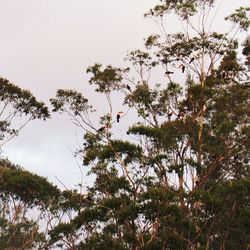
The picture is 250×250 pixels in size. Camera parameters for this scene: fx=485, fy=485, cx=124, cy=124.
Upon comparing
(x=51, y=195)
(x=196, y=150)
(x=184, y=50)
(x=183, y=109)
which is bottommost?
(x=51, y=195)

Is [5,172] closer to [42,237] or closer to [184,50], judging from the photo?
[42,237]

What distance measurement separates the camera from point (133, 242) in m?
13.1

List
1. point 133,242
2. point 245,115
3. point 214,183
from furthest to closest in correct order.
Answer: point 245,115, point 214,183, point 133,242

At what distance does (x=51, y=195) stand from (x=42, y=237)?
5.56 metres

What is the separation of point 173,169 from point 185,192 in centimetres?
86

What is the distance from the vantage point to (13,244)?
84.3 ft

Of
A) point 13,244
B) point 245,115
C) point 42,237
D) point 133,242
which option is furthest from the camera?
point 13,244

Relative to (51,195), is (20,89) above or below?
above

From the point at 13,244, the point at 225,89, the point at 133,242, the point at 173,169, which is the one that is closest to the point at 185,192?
the point at 173,169

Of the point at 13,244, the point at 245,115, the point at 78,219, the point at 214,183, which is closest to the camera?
the point at 78,219

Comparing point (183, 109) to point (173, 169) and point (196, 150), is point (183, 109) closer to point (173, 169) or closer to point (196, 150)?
point (196, 150)

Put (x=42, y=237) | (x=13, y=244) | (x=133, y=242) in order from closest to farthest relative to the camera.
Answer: (x=133, y=242)
(x=42, y=237)
(x=13, y=244)

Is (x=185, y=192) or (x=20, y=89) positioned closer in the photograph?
(x=185, y=192)

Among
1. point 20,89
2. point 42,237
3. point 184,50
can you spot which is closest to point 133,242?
point 20,89
